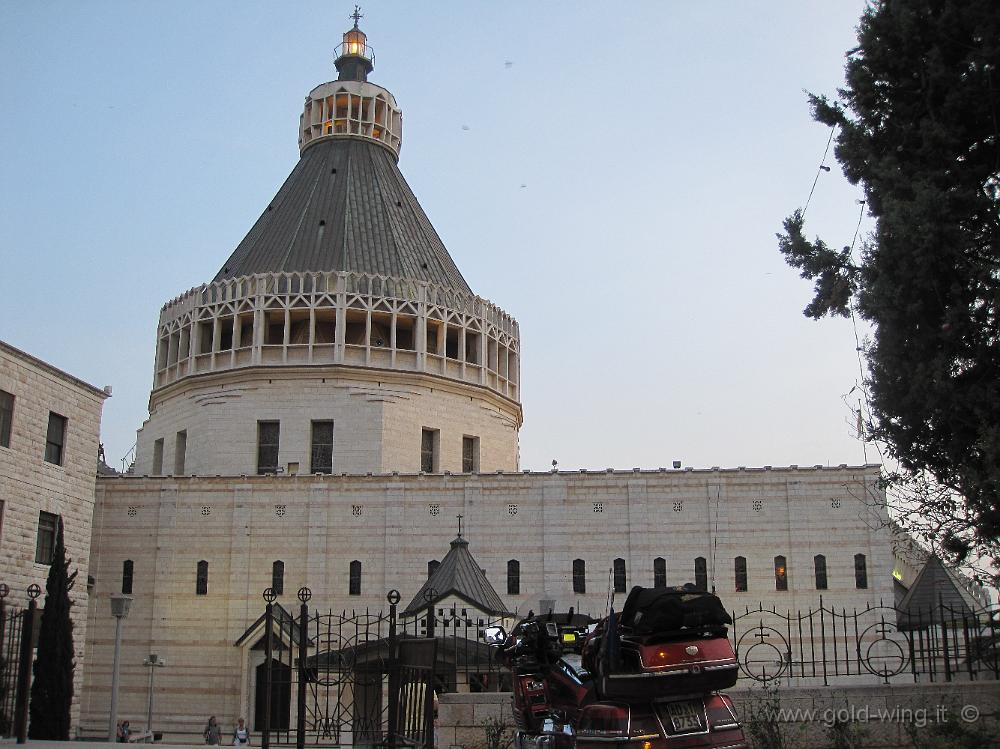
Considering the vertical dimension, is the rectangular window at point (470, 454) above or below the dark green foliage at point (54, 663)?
above

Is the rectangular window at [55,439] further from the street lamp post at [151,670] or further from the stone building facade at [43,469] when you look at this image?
the street lamp post at [151,670]

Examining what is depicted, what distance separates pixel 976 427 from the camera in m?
13.9

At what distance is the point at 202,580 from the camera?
3931 cm

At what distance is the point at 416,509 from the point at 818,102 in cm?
2572

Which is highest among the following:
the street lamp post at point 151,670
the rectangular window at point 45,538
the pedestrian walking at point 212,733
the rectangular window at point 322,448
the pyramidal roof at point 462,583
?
the rectangular window at point 322,448

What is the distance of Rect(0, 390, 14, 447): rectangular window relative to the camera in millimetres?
30219

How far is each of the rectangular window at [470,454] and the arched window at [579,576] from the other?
33.1 ft

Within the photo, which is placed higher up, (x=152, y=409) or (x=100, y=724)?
(x=152, y=409)

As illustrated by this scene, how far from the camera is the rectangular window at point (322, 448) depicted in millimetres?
45312

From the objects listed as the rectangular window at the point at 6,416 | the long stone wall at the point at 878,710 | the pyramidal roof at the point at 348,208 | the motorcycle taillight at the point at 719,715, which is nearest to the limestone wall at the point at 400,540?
the rectangular window at the point at 6,416

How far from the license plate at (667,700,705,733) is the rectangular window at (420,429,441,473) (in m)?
36.4

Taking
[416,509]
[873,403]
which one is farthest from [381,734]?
[416,509]

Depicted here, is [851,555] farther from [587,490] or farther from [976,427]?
[976,427]

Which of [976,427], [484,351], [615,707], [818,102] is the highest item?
[484,351]
